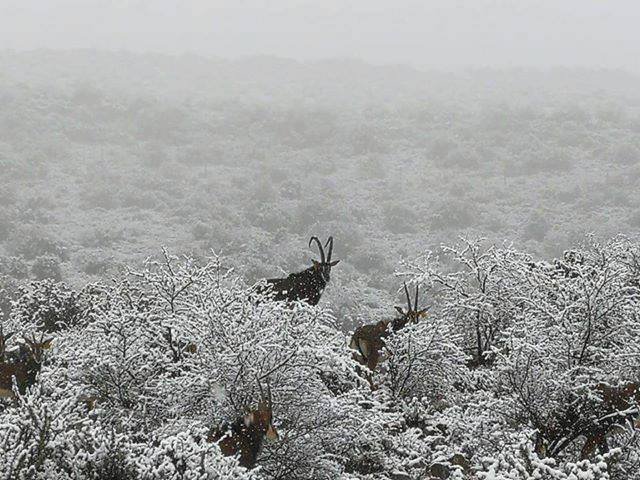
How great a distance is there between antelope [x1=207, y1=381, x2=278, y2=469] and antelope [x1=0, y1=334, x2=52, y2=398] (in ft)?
5.60

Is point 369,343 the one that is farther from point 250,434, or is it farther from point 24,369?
point 24,369

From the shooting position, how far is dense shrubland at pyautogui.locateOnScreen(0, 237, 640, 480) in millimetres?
3383

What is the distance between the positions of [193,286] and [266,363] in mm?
1314

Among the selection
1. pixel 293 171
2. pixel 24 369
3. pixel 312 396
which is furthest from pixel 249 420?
pixel 293 171

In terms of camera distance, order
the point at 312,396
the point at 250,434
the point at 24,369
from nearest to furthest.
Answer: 1. the point at 250,434
2. the point at 312,396
3. the point at 24,369

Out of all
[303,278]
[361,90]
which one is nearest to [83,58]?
[361,90]

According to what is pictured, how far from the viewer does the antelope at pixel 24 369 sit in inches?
186

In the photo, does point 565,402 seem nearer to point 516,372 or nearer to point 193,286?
point 516,372

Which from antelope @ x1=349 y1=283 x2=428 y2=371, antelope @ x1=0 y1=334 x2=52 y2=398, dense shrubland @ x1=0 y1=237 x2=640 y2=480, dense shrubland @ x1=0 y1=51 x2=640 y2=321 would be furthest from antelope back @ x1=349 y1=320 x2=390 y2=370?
dense shrubland @ x1=0 y1=51 x2=640 y2=321

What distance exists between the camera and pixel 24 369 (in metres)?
5.14

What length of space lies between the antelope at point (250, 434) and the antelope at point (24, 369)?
5.60 ft

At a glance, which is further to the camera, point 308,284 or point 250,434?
point 308,284

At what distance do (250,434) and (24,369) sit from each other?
7.34 feet

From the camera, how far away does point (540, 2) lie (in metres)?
66.8
